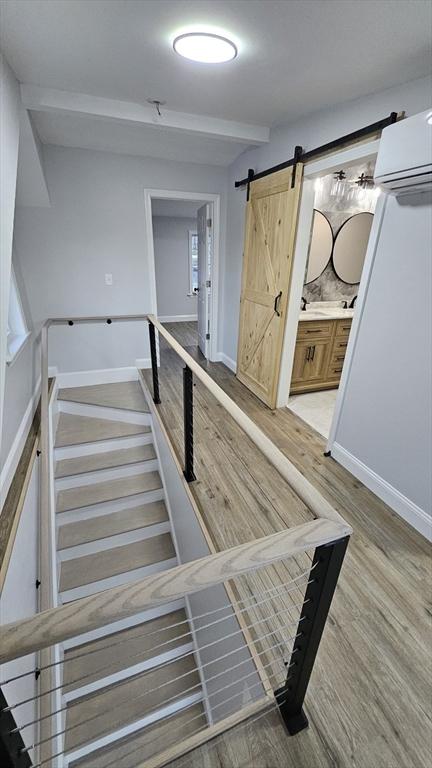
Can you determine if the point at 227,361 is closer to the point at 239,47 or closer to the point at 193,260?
the point at 239,47

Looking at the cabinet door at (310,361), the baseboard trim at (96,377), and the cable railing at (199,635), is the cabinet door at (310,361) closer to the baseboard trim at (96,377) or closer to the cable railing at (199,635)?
the cable railing at (199,635)

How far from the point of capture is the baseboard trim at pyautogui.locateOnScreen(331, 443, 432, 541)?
1895mm

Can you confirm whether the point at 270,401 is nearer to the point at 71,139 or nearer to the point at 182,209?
the point at 71,139

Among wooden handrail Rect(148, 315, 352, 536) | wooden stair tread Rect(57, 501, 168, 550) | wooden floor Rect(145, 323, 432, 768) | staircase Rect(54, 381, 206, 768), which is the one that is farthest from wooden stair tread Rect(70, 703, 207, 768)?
wooden handrail Rect(148, 315, 352, 536)

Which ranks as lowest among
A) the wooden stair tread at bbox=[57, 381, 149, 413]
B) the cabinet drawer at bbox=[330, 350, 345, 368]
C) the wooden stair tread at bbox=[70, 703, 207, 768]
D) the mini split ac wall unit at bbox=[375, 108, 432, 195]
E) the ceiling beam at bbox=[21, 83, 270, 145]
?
the wooden stair tread at bbox=[70, 703, 207, 768]

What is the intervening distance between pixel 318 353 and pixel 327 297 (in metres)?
0.87

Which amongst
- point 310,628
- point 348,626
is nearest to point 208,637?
point 348,626

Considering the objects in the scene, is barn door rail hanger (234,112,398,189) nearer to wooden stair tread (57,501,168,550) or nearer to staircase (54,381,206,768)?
staircase (54,381,206,768)

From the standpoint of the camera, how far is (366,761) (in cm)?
110

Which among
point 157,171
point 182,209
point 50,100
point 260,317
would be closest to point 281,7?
point 50,100

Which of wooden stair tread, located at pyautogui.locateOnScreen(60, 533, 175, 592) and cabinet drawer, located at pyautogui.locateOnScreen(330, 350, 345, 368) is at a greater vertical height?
cabinet drawer, located at pyautogui.locateOnScreen(330, 350, 345, 368)

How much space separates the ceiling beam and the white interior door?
1256mm

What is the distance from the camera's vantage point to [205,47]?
1.60 meters

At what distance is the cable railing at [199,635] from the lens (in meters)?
0.64
